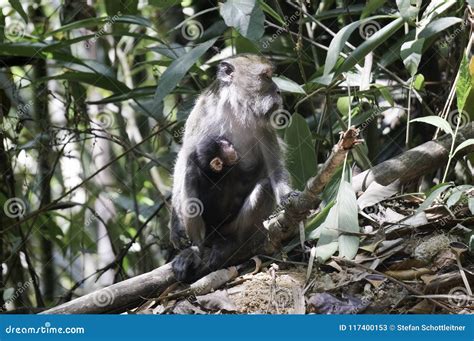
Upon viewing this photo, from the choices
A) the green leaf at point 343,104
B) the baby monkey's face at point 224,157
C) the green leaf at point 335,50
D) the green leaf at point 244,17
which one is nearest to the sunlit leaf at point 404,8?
the green leaf at point 335,50

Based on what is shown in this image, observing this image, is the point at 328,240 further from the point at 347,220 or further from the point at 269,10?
the point at 269,10

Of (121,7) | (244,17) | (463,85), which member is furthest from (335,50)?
(121,7)

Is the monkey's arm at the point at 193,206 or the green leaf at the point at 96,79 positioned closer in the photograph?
the monkey's arm at the point at 193,206

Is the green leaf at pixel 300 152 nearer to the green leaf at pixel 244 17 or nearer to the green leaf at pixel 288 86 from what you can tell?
the green leaf at pixel 288 86

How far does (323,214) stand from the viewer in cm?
543

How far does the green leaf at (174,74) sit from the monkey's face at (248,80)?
1.77 feet

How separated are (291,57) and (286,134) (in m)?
1.15

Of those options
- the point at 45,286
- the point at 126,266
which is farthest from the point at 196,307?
the point at 45,286

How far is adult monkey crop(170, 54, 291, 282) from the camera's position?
232 inches

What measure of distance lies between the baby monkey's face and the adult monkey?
120 mm

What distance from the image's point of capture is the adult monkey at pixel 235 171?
19.3 feet

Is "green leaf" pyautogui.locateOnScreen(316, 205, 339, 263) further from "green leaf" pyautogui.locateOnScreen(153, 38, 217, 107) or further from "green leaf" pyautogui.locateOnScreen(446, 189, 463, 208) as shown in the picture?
"green leaf" pyautogui.locateOnScreen(153, 38, 217, 107)

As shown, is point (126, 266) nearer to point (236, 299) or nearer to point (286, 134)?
point (286, 134)

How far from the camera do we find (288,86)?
6000 mm
